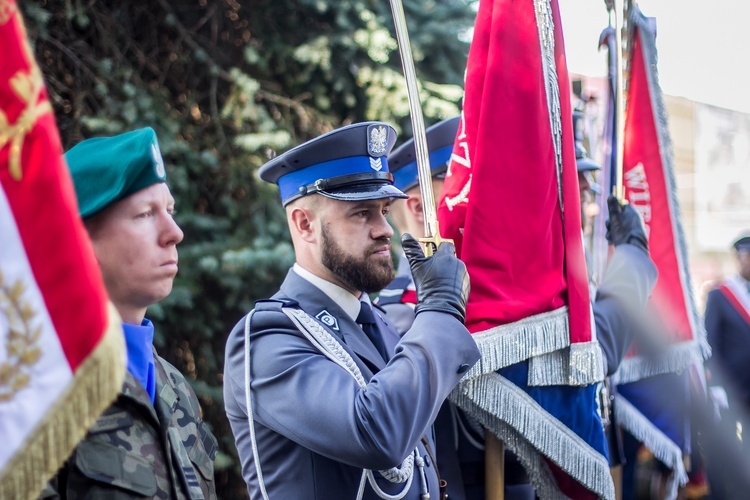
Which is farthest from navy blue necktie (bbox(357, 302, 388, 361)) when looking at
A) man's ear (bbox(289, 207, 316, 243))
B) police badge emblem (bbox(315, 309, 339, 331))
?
man's ear (bbox(289, 207, 316, 243))

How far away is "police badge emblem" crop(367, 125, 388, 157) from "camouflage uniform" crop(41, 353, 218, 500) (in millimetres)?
995

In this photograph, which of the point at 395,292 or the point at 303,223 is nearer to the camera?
the point at 303,223

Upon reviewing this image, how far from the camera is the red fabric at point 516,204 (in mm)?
2559

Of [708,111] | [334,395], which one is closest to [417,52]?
[334,395]

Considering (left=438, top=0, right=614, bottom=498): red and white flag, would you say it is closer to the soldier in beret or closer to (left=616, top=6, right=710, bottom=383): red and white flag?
(left=616, top=6, right=710, bottom=383): red and white flag

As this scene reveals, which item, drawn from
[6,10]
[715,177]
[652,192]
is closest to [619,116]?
[652,192]

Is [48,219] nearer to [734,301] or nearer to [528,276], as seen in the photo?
[528,276]

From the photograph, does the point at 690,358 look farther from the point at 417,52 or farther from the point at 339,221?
the point at 417,52

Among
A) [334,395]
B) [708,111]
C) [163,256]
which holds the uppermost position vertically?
[163,256]

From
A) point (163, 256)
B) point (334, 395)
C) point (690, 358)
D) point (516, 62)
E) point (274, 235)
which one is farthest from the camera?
point (274, 235)

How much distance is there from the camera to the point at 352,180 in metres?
2.47

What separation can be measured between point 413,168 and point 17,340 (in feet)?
8.20

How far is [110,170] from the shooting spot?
171cm

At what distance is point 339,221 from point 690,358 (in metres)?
1.78
